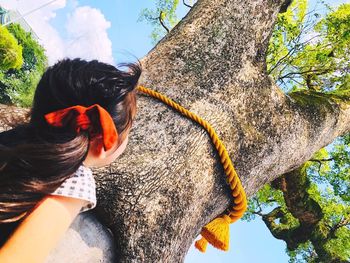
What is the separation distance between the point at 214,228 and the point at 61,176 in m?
1.53

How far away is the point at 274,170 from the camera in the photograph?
3449 millimetres

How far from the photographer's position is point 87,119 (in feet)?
5.67

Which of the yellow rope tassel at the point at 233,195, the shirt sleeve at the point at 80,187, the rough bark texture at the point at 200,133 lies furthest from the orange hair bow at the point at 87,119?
the yellow rope tassel at the point at 233,195

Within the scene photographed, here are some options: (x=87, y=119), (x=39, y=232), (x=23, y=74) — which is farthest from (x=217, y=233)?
(x=23, y=74)

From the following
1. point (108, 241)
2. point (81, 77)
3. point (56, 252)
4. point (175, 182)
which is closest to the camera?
point (81, 77)

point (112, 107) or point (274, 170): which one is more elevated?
point (112, 107)

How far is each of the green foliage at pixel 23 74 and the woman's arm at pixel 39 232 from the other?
17.6 metres

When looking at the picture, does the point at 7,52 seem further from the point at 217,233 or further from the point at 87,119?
the point at 87,119

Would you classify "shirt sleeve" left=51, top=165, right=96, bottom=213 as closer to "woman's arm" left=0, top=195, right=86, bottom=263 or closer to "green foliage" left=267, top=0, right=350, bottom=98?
"woman's arm" left=0, top=195, right=86, bottom=263

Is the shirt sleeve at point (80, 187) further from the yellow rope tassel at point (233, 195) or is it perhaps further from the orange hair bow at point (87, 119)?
the yellow rope tassel at point (233, 195)

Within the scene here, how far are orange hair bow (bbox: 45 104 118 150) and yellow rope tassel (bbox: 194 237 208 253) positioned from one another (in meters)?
1.56

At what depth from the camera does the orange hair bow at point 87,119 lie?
171 centimetres

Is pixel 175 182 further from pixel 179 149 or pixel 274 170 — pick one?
pixel 274 170

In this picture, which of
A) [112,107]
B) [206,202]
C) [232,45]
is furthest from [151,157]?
[232,45]
